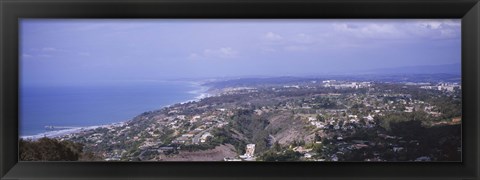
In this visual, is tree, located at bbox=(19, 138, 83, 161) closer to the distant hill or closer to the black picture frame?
the black picture frame

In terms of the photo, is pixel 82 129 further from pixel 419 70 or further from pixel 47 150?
pixel 419 70

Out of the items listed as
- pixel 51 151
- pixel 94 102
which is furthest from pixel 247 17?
pixel 51 151

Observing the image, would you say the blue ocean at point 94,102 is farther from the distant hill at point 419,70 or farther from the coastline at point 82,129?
the distant hill at point 419,70

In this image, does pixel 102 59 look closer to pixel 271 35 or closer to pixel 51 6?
pixel 51 6

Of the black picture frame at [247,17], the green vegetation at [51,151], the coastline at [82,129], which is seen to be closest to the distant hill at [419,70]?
the black picture frame at [247,17]

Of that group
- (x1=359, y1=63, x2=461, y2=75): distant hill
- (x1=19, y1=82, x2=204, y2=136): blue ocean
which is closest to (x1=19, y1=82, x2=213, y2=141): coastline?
(x1=19, y1=82, x2=204, y2=136): blue ocean

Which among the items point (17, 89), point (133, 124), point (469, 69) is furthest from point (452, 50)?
point (17, 89)

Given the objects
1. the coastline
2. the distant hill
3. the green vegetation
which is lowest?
the green vegetation
